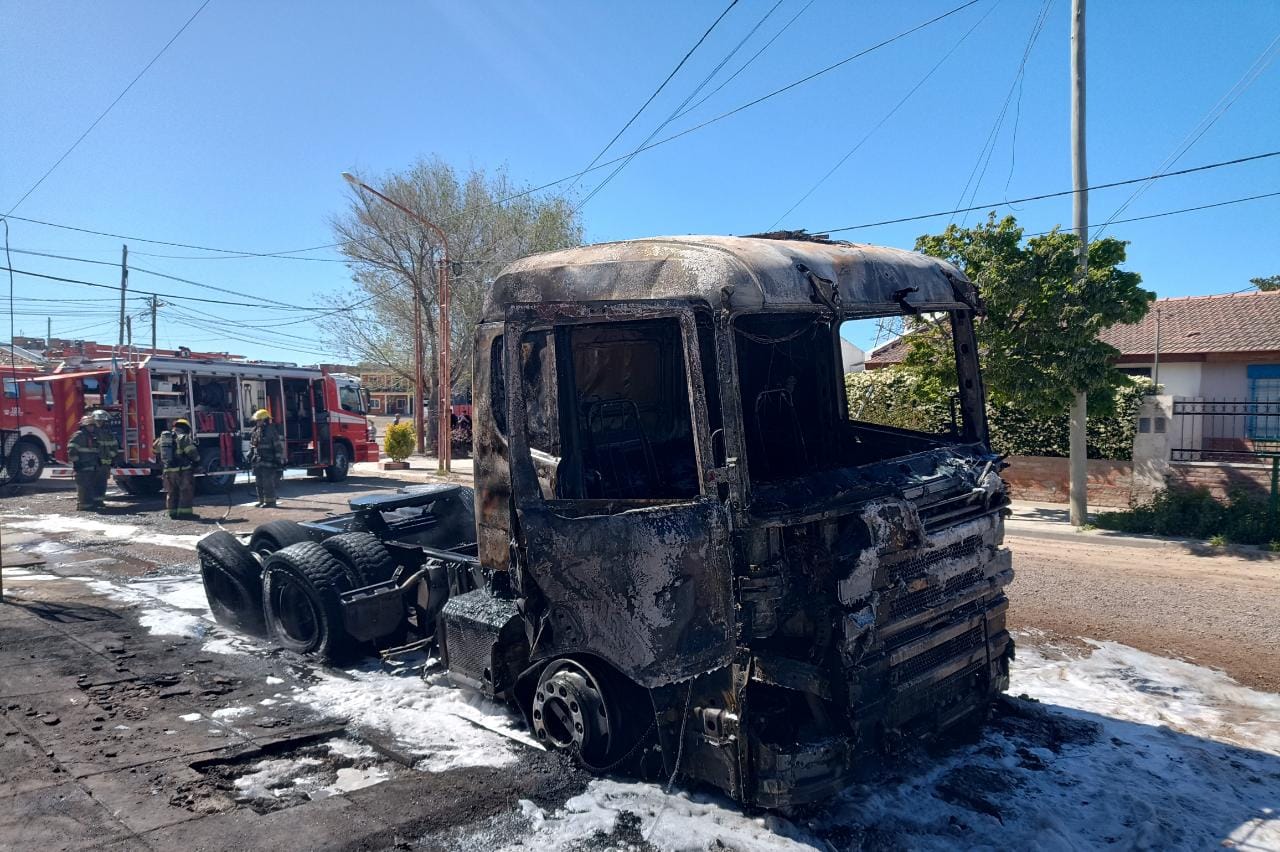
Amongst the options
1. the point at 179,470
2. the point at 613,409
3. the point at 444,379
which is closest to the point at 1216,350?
the point at 444,379

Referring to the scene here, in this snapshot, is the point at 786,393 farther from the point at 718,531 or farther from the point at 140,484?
the point at 140,484

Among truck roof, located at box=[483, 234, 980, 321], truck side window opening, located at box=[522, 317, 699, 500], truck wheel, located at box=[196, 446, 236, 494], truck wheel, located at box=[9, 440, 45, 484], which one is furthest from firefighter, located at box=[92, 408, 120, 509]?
truck side window opening, located at box=[522, 317, 699, 500]

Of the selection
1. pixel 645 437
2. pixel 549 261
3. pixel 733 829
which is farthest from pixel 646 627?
pixel 549 261

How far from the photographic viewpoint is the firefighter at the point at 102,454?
16.1 m

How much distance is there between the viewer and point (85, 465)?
15.8 m

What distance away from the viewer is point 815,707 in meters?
3.81

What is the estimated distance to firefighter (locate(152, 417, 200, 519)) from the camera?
576 inches

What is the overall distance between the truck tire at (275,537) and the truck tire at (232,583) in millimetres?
123

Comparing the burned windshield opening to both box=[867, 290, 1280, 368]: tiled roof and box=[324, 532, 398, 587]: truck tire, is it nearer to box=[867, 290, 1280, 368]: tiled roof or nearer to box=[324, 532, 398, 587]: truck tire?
box=[324, 532, 398, 587]: truck tire

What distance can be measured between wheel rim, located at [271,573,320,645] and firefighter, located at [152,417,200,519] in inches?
370

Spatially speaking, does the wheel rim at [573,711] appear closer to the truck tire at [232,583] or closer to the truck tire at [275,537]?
the truck tire at [232,583]

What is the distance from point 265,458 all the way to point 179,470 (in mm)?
1610

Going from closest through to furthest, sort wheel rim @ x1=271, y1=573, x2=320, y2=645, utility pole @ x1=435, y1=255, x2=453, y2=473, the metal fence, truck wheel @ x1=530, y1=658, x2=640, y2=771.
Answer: truck wheel @ x1=530, y1=658, x2=640, y2=771 < wheel rim @ x1=271, y1=573, x2=320, y2=645 < the metal fence < utility pole @ x1=435, y1=255, x2=453, y2=473

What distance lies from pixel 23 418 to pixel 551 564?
69.1ft
